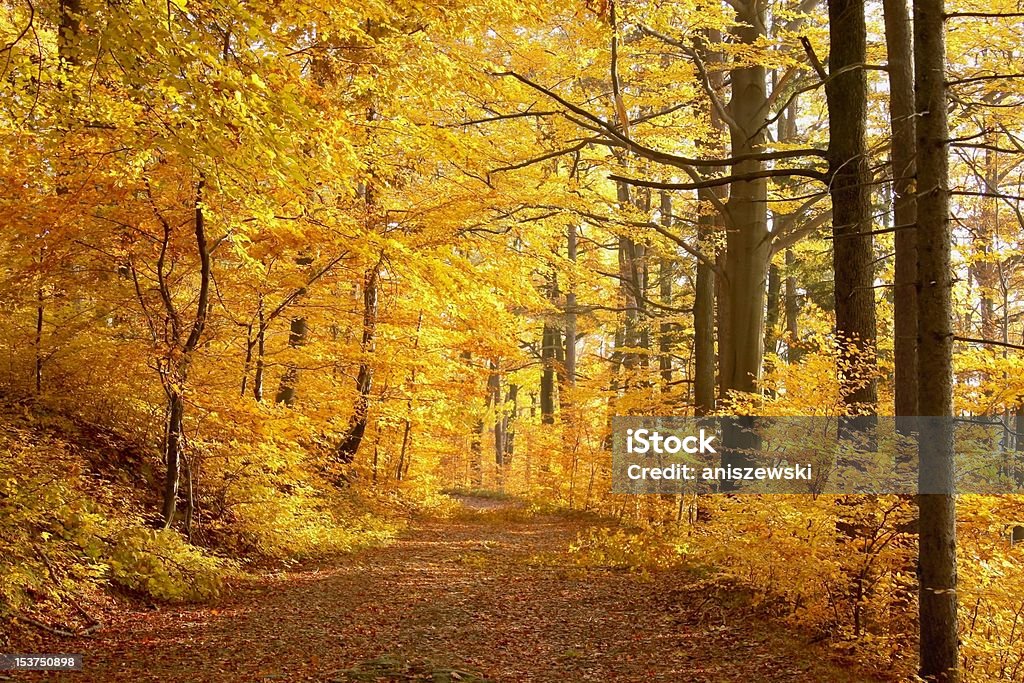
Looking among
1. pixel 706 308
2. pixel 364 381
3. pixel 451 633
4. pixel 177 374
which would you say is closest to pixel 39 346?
pixel 177 374

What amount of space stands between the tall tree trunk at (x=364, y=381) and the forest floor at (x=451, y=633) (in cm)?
422

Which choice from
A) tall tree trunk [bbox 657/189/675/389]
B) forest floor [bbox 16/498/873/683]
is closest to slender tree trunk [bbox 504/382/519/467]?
tall tree trunk [bbox 657/189/675/389]

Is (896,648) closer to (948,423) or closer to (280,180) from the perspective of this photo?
(948,423)

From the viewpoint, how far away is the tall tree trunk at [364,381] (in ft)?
45.2

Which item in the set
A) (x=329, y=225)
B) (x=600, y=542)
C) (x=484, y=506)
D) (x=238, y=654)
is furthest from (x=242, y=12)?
(x=484, y=506)

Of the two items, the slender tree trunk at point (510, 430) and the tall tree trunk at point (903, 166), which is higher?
the tall tree trunk at point (903, 166)

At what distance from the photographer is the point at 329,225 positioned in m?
8.23

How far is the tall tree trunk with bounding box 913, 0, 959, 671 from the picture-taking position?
4.98 metres

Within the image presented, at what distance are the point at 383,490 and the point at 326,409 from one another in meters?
4.80

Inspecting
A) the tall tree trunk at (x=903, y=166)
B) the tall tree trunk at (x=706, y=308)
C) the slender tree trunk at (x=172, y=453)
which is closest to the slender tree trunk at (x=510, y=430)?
the tall tree trunk at (x=706, y=308)

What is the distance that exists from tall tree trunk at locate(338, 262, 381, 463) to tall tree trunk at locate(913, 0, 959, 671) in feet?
30.0

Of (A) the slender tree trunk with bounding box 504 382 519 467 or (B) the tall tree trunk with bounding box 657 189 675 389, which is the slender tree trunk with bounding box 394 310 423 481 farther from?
(A) the slender tree trunk with bounding box 504 382 519 467

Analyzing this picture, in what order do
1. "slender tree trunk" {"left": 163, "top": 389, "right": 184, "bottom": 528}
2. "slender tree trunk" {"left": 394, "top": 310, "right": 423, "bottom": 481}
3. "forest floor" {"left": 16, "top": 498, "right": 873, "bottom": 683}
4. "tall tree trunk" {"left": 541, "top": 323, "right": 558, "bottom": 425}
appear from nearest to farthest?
"forest floor" {"left": 16, "top": 498, "right": 873, "bottom": 683}
"slender tree trunk" {"left": 163, "top": 389, "right": 184, "bottom": 528}
"slender tree trunk" {"left": 394, "top": 310, "right": 423, "bottom": 481}
"tall tree trunk" {"left": 541, "top": 323, "right": 558, "bottom": 425}

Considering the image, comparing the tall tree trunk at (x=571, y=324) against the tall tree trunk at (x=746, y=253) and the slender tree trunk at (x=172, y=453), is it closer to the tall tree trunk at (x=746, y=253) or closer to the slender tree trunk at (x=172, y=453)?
the tall tree trunk at (x=746, y=253)
